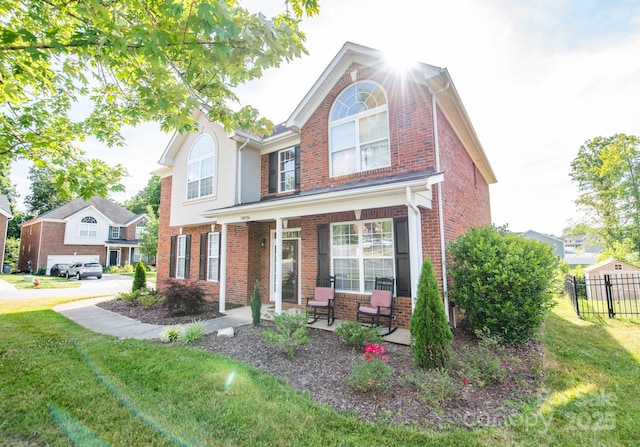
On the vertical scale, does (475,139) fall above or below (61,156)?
above

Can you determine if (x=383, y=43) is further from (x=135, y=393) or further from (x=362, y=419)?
(x=135, y=393)

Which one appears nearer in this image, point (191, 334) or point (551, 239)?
point (191, 334)

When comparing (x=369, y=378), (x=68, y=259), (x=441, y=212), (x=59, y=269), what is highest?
(x=441, y=212)

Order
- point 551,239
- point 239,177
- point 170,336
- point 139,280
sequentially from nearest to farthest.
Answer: point 170,336 → point 239,177 → point 139,280 → point 551,239

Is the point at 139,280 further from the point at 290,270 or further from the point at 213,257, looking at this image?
the point at 290,270

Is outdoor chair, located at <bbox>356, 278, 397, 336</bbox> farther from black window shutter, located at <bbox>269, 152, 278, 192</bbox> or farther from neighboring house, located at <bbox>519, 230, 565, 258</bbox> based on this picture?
neighboring house, located at <bbox>519, 230, 565, 258</bbox>

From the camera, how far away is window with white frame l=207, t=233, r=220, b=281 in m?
11.8

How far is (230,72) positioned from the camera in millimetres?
4602

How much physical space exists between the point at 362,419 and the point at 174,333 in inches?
197

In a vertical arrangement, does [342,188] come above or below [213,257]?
above

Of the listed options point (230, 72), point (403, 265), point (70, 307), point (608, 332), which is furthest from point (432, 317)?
point (70, 307)

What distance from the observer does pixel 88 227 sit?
30625mm

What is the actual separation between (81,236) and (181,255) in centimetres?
2474

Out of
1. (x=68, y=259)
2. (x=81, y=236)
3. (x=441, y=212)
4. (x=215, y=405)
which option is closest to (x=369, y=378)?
(x=215, y=405)
